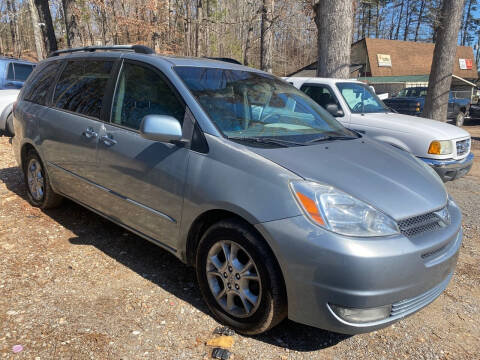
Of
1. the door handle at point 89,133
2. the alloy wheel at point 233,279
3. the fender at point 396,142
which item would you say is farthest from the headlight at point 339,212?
the fender at point 396,142

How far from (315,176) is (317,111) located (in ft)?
5.18

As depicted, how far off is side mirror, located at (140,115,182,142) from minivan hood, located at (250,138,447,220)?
1.88 ft

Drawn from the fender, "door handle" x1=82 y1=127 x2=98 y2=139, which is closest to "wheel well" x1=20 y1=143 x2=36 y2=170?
"door handle" x1=82 y1=127 x2=98 y2=139

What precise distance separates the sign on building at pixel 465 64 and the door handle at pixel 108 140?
4429cm

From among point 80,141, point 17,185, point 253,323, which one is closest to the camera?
point 253,323

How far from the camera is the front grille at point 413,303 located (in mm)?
2275

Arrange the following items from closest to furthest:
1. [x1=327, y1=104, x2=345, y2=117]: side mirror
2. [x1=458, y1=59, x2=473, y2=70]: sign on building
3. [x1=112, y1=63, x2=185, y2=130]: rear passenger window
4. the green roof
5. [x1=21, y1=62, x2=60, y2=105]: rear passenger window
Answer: [x1=112, y1=63, x2=185, y2=130]: rear passenger window < [x1=21, y1=62, x2=60, y2=105]: rear passenger window < [x1=327, y1=104, x2=345, y2=117]: side mirror < the green roof < [x1=458, y1=59, x2=473, y2=70]: sign on building

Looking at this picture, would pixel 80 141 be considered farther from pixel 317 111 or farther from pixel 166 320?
pixel 317 111

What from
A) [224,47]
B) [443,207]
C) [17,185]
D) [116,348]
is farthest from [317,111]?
[224,47]

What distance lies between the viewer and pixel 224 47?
3822cm

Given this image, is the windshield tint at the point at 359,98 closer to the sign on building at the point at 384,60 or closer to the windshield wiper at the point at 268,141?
the windshield wiper at the point at 268,141

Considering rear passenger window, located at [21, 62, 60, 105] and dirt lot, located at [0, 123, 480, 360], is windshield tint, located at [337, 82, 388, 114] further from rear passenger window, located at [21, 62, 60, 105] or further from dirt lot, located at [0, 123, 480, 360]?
rear passenger window, located at [21, 62, 60, 105]

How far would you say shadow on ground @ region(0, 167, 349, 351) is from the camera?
2654 millimetres

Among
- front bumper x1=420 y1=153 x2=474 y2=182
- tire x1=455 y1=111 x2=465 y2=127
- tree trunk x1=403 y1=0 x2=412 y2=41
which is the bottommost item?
tire x1=455 y1=111 x2=465 y2=127
